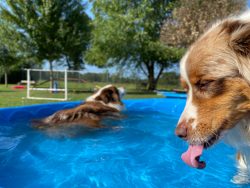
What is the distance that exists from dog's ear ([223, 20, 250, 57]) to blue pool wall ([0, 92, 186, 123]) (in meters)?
6.75

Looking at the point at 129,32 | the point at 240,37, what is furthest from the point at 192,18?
the point at 240,37

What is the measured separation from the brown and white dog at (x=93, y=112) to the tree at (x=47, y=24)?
12.5 m

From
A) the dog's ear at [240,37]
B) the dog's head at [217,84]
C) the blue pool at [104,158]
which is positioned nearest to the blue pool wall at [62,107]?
the blue pool at [104,158]

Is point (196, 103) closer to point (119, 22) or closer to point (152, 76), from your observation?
point (119, 22)

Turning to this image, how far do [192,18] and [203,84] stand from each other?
15754 millimetres

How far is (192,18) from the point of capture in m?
17.0

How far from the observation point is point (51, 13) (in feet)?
65.4

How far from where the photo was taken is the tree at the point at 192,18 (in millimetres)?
15758

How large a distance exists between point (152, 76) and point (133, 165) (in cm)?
2007

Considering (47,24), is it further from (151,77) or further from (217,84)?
(217,84)

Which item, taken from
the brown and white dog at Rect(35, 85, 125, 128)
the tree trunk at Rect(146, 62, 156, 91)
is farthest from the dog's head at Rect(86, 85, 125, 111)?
the tree trunk at Rect(146, 62, 156, 91)

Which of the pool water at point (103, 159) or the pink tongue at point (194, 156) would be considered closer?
the pink tongue at point (194, 156)

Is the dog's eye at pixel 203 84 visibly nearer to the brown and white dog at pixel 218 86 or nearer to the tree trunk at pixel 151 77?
the brown and white dog at pixel 218 86

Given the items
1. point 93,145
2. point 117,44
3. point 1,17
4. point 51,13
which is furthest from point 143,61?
point 93,145
